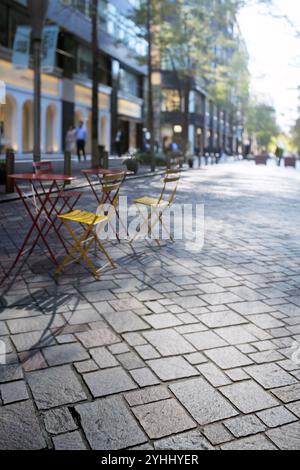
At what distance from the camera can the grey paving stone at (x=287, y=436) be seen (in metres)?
2.63

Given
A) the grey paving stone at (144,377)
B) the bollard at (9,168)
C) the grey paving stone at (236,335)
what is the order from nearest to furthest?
1. the grey paving stone at (144,377)
2. the grey paving stone at (236,335)
3. the bollard at (9,168)

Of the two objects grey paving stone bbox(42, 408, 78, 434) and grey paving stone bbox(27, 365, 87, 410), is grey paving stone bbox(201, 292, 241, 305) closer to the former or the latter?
grey paving stone bbox(27, 365, 87, 410)

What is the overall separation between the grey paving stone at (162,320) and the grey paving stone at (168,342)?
0.12m

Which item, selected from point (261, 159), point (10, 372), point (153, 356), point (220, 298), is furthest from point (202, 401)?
point (261, 159)

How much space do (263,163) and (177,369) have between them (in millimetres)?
47485

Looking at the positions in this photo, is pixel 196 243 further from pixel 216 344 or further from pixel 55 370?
pixel 55 370

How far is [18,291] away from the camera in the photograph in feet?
16.4

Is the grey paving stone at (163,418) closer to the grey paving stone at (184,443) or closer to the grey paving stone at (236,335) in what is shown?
the grey paving stone at (184,443)

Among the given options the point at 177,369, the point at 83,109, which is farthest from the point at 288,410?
the point at 83,109

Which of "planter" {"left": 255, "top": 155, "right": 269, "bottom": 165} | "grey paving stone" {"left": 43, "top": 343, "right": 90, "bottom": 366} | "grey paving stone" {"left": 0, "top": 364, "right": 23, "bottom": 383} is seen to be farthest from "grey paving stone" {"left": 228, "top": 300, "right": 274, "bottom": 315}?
"planter" {"left": 255, "top": 155, "right": 269, "bottom": 165}

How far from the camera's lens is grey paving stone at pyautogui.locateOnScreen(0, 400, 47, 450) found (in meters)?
2.57

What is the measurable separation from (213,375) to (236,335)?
0.77 metres

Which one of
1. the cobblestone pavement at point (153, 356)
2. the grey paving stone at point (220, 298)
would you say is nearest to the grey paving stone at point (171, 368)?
the cobblestone pavement at point (153, 356)

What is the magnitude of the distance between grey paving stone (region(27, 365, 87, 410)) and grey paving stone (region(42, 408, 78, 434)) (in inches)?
2.8
